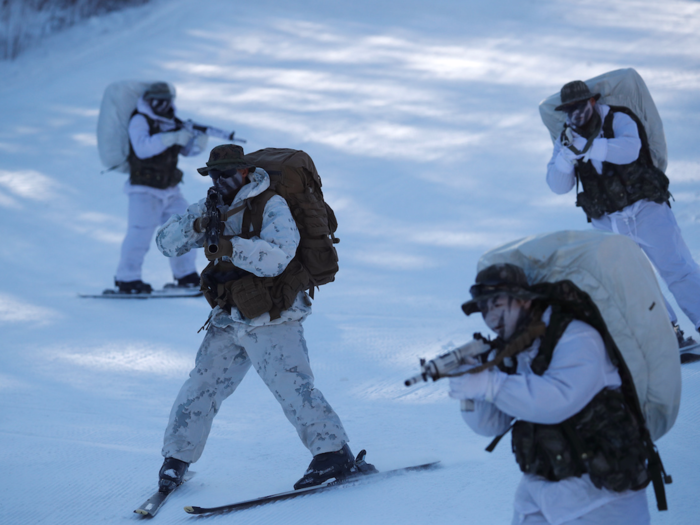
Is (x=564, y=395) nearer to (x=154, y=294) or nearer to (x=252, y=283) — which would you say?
(x=252, y=283)

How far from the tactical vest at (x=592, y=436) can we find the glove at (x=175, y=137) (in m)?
4.99

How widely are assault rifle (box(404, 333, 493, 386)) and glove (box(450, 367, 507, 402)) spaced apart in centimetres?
4

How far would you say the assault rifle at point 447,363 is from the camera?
6.80ft

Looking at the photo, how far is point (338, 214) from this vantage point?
870 cm

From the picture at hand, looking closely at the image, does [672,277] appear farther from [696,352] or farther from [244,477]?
[244,477]

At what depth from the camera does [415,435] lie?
3.78 m

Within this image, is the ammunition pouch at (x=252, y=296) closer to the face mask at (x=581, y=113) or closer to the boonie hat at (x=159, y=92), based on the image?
the face mask at (x=581, y=113)

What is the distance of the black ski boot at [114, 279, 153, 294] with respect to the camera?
22.3ft

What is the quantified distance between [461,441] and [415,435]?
26 centimetres

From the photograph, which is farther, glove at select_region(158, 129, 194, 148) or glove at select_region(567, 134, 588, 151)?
glove at select_region(158, 129, 194, 148)

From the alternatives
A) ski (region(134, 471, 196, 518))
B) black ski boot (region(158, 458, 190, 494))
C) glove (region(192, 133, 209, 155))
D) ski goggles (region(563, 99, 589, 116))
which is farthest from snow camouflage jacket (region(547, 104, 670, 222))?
glove (region(192, 133, 209, 155))

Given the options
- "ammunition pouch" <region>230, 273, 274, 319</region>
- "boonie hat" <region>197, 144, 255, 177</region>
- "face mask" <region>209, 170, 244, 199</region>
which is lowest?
"ammunition pouch" <region>230, 273, 274, 319</region>

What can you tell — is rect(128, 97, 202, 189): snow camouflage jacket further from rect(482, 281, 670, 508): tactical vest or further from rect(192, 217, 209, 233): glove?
rect(482, 281, 670, 508): tactical vest

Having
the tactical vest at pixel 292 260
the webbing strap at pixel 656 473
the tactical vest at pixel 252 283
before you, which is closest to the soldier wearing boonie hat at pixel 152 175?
the tactical vest at pixel 292 260
